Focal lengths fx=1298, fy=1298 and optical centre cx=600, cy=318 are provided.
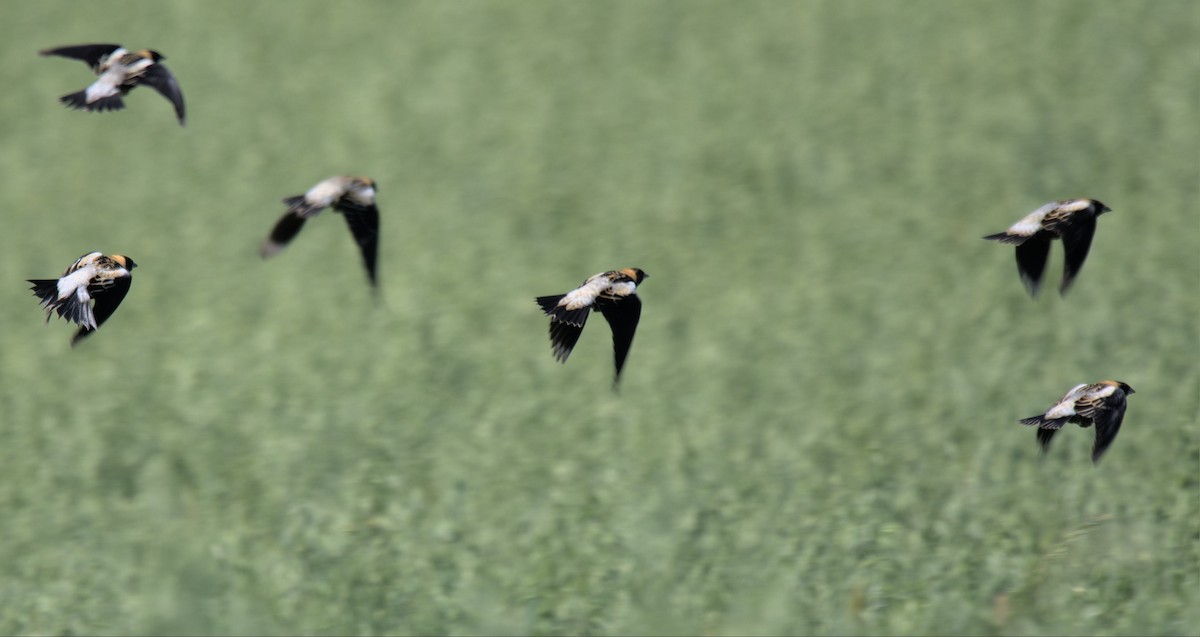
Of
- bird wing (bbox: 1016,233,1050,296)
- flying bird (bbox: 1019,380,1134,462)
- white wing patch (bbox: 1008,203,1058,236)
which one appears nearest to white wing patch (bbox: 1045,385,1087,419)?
flying bird (bbox: 1019,380,1134,462)

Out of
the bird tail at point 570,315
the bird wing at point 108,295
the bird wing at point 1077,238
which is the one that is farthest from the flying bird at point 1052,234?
the bird wing at point 108,295

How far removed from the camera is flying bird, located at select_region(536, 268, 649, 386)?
10.9 feet

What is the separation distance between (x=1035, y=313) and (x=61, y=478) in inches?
280

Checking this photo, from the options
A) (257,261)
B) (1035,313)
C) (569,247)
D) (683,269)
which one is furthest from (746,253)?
(257,261)

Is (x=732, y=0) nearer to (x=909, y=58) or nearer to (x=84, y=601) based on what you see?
(x=909, y=58)

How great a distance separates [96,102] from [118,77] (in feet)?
0.51

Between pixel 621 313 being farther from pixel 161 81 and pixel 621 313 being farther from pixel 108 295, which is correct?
pixel 161 81

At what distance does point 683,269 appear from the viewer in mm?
10969

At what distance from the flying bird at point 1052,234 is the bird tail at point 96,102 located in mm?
2508

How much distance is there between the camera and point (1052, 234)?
3.67 meters

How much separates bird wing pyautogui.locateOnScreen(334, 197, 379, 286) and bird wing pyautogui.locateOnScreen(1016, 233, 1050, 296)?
1.77 meters

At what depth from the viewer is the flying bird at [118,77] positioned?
363cm

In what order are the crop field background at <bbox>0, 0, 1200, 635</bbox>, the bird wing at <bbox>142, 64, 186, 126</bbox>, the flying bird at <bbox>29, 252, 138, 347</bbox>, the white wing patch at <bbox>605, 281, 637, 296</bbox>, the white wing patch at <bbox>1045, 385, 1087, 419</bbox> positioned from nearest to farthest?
the flying bird at <bbox>29, 252, 138, 347</bbox>
the white wing patch at <bbox>605, 281, 637, 296</bbox>
the white wing patch at <bbox>1045, 385, 1087, 419</bbox>
the bird wing at <bbox>142, 64, 186, 126</bbox>
the crop field background at <bbox>0, 0, 1200, 635</bbox>

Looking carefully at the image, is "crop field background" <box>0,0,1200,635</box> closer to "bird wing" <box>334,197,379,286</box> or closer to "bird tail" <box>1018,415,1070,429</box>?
"bird tail" <box>1018,415,1070,429</box>
